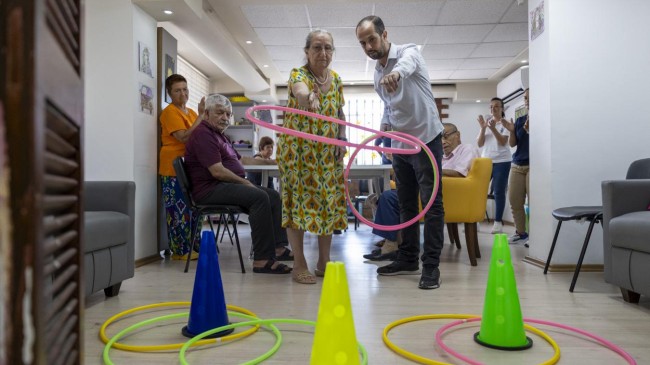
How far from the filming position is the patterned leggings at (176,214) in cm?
362

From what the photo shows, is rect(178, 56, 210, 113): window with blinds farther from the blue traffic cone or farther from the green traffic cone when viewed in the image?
the green traffic cone

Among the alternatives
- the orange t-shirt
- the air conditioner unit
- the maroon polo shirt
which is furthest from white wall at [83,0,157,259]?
the air conditioner unit

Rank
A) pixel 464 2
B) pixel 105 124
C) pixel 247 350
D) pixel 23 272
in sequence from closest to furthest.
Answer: pixel 23 272 < pixel 247 350 < pixel 105 124 < pixel 464 2

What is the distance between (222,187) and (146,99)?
1.11m

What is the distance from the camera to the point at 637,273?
2123mm

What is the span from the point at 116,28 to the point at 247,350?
2.87 metres

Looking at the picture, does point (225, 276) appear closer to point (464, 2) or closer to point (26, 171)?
point (26, 171)

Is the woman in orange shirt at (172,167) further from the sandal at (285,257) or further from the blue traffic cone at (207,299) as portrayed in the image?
the blue traffic cone at (207,299)

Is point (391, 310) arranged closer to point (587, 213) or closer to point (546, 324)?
point (546, 324)

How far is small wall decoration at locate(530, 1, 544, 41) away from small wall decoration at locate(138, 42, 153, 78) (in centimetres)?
301

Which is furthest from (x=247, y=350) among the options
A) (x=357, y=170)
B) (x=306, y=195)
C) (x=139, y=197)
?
(x=357, y=170)

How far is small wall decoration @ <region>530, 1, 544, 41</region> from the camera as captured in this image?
3.35 meters

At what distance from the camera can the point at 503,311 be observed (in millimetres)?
1600

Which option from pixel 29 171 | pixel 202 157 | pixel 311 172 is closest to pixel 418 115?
pixel 311 172
